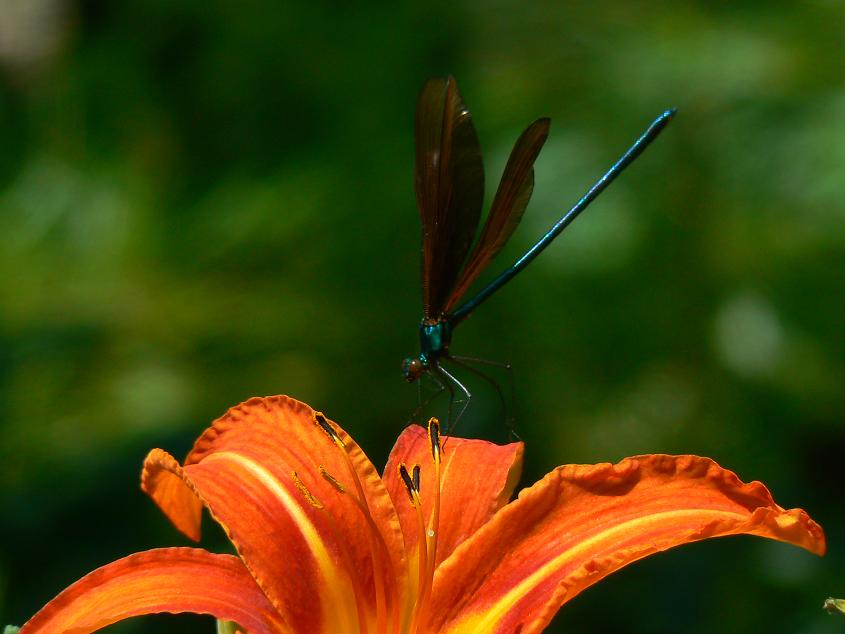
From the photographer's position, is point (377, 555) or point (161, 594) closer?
point (161, 594)

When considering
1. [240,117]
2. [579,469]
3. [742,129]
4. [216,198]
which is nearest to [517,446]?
[579,469]

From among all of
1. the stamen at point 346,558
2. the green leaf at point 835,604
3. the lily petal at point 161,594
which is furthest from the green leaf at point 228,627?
the green leaf at point 835,604

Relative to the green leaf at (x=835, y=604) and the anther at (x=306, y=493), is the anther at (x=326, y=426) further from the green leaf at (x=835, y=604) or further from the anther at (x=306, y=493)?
the green leaf at (x=835, y=604)

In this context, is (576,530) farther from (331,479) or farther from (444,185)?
(444,185)

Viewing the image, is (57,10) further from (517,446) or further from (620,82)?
(517,446)

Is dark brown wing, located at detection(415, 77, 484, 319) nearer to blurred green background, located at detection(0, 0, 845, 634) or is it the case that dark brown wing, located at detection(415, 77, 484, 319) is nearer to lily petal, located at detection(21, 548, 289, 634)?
lily petal, located at detection(21, 548, 289, 634)

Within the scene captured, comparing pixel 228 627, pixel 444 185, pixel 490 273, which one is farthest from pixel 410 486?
pixel 490 273


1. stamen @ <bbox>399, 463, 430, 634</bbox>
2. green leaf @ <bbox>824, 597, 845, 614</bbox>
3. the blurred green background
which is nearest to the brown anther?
stamen @ <bbox>399, 463, 430, 634</bbox>
